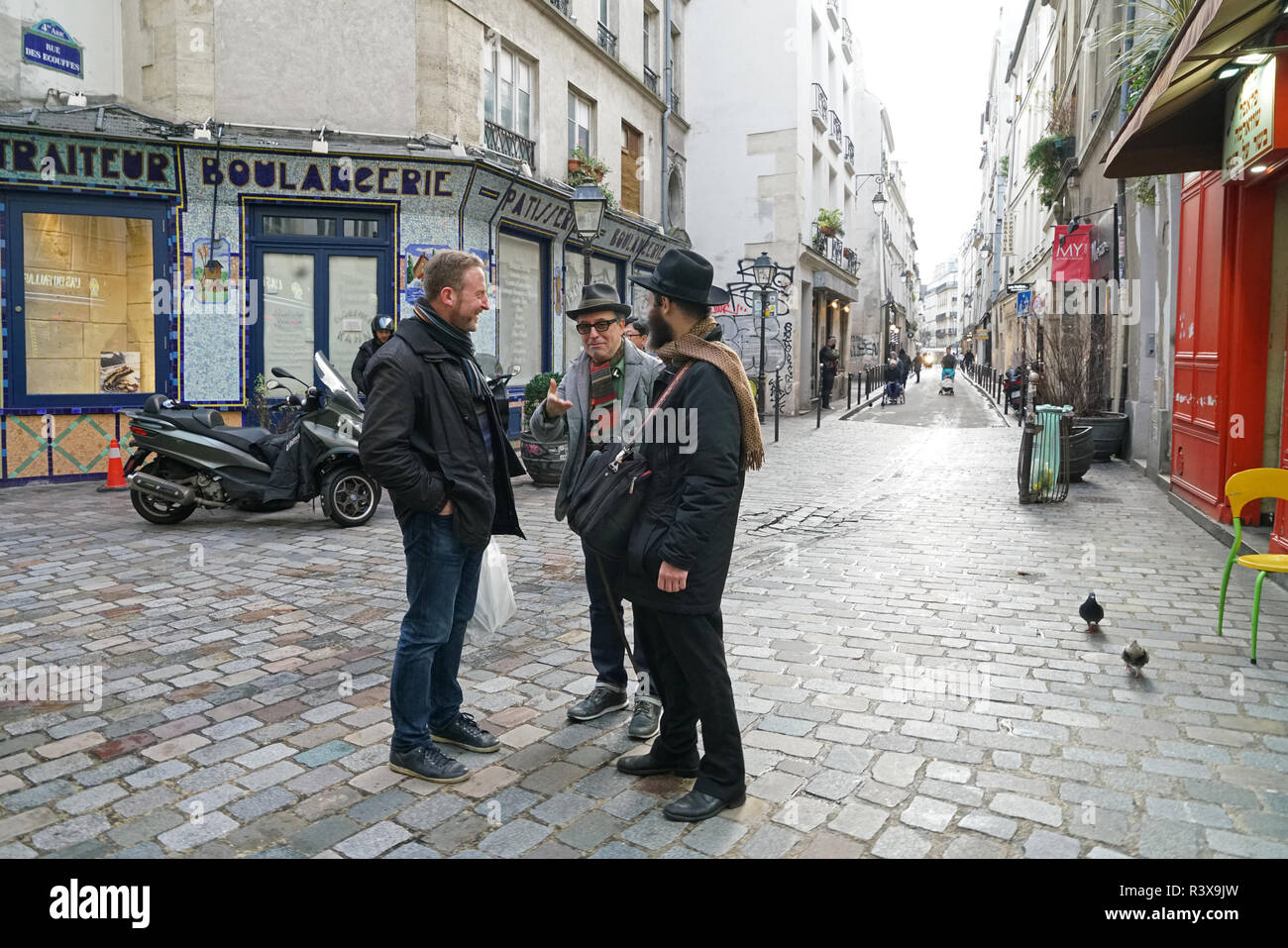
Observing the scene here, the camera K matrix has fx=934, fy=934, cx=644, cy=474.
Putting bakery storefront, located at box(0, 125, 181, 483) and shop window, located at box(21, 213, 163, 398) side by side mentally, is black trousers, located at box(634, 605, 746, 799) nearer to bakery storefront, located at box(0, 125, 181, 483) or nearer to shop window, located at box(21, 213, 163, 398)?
bakery storefront, located at box(0, 125, 181, 483)

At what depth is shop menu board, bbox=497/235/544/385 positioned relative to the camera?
49.8ft

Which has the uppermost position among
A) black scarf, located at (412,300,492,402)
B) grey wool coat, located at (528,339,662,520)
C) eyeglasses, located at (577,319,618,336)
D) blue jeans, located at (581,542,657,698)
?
eyeglasses, located at (577,319,618,336)

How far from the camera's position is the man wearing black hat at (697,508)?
10.3ft

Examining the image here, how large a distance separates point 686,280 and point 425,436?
1107mm

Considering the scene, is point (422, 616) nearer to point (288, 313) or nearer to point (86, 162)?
point (288, 313)

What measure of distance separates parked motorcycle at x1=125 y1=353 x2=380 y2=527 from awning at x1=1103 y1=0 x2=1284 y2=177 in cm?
692

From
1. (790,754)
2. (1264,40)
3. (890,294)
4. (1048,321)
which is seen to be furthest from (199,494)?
(890,294)

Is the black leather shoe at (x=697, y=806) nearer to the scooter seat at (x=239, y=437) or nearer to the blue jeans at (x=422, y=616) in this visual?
the blue jeans at (x=422, y=616)

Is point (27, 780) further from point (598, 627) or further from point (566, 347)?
point (566, 347)

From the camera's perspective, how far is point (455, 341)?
3512mm

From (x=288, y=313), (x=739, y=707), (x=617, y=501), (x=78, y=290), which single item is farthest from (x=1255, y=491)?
(x=78, y=290)

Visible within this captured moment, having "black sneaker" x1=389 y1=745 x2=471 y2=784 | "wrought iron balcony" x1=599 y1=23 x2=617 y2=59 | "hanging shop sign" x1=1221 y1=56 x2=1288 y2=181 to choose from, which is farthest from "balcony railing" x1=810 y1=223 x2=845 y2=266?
"black sneaker" x1=389 y1=745 x2=471 y2=784

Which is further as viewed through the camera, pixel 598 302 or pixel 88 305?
pixel 88 305

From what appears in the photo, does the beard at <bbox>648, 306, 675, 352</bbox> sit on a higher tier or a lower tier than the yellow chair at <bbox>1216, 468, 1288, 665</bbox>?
higher
